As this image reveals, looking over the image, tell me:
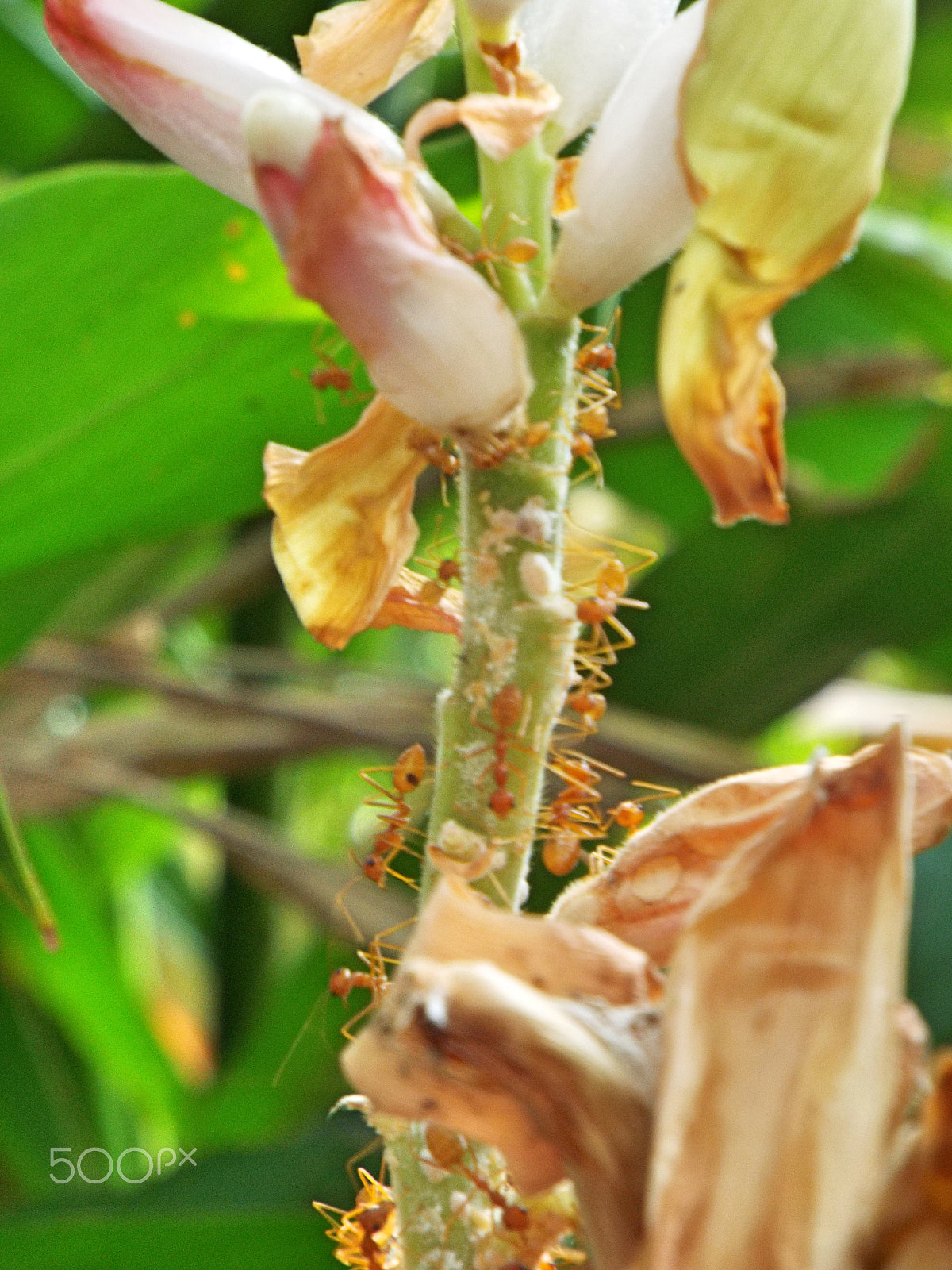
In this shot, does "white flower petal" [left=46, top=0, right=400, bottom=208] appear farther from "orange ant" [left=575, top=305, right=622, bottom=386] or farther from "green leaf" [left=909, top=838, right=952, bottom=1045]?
"green leaf" [left=909, top=838, right=952, bottom=1045]

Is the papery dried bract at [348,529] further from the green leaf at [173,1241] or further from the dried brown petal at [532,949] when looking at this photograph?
the green leaf at [173,1241]

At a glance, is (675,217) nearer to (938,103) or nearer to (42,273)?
(42,273)

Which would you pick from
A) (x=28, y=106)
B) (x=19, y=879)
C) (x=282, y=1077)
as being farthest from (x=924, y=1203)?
(x=28, y=106)

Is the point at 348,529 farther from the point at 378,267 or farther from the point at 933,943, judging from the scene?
the point at 933,943

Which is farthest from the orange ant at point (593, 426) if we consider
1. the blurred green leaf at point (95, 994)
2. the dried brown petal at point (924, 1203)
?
the blurred green leaf at point (95, 994)

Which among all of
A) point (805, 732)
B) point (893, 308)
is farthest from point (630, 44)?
point (805, 732)

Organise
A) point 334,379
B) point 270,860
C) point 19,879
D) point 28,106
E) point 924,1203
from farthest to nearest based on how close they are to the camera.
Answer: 1. point 28,106
2. point 270,860
3. point 19,879
4. point 334,379
5. point 924,1203

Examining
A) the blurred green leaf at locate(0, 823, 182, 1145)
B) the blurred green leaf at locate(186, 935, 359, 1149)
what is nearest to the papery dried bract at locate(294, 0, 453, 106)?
the blurred green leaf at locate(186, 935, 359, 1149)
